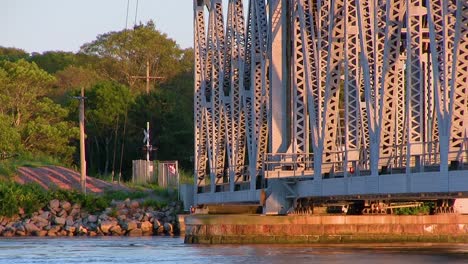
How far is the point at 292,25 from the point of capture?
5669cm

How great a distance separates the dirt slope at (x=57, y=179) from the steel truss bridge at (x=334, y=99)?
12.0 m

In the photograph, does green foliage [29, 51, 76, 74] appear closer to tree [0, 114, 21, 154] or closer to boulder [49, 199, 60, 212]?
tree [0, 114, 21, 154]

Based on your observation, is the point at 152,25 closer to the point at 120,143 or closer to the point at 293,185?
the point at 120,143

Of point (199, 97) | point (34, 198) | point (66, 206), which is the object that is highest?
point (199, 97)

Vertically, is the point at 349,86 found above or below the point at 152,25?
below

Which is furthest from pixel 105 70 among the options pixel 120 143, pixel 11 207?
pixel 11 207

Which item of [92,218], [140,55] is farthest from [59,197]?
[140,55]

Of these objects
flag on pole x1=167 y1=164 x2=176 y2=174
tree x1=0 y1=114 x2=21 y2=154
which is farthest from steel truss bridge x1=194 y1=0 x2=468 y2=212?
tree x1=0 y1=114 x2=21 y2=154

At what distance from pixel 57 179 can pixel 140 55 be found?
57.0m

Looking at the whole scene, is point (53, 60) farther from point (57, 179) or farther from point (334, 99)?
point (334, 99)

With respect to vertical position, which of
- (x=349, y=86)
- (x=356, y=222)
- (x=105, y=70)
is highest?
(x=105, y=70)

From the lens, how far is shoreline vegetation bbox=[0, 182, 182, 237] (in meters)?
73.9

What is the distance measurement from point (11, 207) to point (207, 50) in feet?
40.8

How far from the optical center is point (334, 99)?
51062 mm
